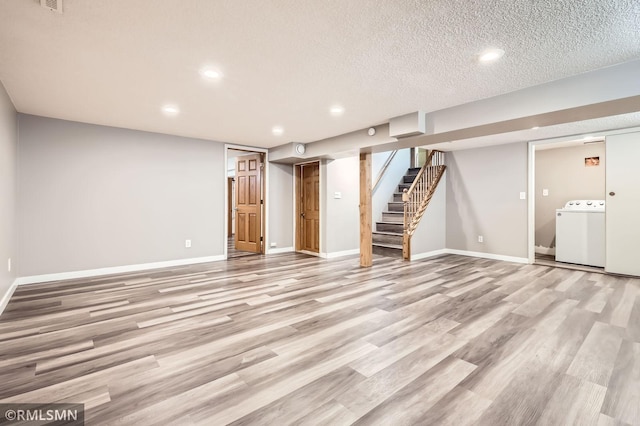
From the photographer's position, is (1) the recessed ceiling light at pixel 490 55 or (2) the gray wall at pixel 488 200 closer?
(1) the recessed ceiling light at pixel 490 55

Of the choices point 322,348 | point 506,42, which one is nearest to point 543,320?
point 322,348

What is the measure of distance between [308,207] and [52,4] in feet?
17.2

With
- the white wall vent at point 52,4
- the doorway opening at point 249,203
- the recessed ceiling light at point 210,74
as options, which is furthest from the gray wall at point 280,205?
the white wall vent at point 52,4

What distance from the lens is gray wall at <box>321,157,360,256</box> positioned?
613 centimetres

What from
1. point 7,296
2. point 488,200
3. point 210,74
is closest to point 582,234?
point 488,200

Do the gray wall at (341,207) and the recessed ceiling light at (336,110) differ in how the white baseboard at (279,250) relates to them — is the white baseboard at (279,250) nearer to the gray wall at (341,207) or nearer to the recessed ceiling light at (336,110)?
the gray wall at (341,207)

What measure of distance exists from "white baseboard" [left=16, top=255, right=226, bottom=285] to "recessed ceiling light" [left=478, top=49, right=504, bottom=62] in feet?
17.2

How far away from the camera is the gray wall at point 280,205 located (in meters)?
6.52

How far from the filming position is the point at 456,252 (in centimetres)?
667

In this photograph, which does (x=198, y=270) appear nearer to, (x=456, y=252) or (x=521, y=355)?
(x=521, y=355)

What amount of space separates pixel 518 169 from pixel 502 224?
44.8 inches

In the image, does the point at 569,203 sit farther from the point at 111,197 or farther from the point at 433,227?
the point at 111,197

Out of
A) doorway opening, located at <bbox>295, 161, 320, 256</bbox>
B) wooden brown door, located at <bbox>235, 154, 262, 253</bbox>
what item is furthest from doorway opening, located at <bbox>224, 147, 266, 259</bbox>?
doorway opening, located at <bbox>295, 161, 320, 256</bbox>

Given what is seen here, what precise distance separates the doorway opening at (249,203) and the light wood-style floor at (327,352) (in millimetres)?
2688
